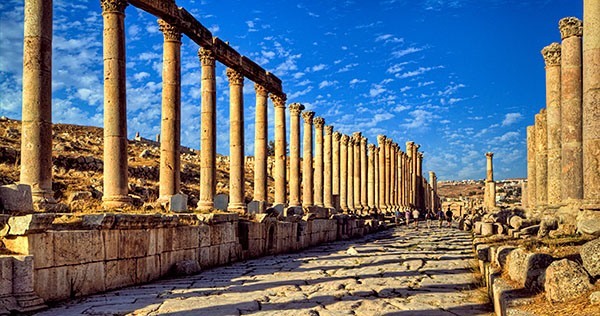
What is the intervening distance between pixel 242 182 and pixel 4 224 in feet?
44.0

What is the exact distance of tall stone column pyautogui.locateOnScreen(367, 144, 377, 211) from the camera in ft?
150

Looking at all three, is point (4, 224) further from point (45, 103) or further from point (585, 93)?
point (585, 93)

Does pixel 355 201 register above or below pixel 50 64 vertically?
below

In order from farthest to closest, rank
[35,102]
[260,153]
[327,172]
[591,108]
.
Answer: [327,172] < [260,153] < [591,108] < [35,102]

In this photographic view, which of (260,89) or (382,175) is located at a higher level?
(260,89)

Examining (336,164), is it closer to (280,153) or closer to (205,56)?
(280,153)

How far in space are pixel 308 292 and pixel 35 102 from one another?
24.0ft

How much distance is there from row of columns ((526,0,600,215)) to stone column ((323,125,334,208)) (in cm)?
1217

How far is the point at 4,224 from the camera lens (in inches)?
358

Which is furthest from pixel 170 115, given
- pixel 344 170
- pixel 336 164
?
pixel 344 170

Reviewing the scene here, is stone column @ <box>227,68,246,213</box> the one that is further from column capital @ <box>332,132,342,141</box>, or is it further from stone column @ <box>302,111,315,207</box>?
column capital @ <box>332,132,342,141</box>

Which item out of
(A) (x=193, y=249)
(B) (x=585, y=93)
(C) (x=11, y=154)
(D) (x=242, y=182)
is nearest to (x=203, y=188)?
(D) (x=242, y=182)

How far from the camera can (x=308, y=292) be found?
9484 millimetres

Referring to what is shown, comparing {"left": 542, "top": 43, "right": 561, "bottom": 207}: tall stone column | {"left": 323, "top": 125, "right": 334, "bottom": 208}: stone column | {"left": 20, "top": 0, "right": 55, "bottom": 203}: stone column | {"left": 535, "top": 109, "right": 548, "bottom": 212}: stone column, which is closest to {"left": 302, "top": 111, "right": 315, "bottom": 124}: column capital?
{"left": 323, "top": 125, "right": 334, "bottom": 208}: stone column
